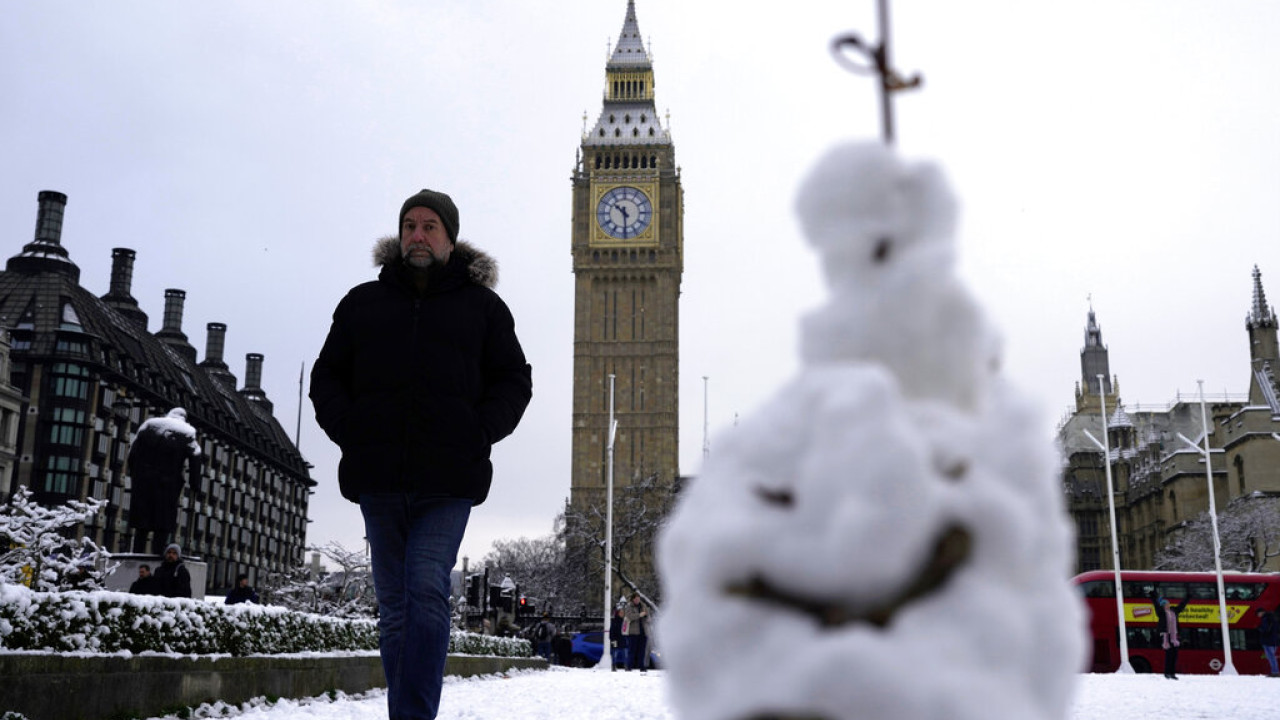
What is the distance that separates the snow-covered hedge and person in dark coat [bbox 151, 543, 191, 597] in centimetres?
171

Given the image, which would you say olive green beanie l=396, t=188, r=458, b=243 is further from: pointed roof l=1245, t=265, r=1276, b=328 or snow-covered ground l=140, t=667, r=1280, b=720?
pointed roof l=1245, t=265, r=1276, b=328

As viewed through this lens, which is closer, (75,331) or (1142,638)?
(1142,638)

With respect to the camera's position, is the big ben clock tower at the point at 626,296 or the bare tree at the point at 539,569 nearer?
the bare tree at the point at 539,569

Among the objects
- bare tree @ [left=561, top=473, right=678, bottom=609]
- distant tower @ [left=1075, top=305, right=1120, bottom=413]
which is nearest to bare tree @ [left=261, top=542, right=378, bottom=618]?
bare tree @ [left=561, top=473, right=678, bottom=609]

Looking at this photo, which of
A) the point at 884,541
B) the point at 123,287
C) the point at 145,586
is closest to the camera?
the point at 884,541

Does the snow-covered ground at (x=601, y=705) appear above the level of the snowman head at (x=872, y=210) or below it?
below

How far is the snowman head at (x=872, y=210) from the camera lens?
1342 millimetres

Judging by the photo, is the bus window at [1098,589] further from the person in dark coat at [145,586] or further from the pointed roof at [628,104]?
the pointed roof at [628,104]

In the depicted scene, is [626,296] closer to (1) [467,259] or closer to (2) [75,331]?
(2) [75,331]

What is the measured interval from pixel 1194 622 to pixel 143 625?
27.7 metres

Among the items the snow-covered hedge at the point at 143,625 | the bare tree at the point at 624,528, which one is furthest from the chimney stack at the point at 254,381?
the snow-covered hedge at the point at 143,625

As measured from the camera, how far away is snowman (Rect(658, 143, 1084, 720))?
1.09 m

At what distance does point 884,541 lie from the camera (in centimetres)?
111

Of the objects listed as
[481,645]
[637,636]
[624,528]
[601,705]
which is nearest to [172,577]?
[601,705]
